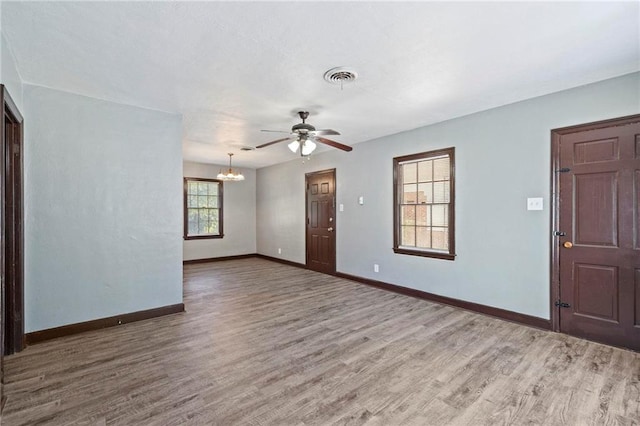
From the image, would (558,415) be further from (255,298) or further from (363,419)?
(255,298)

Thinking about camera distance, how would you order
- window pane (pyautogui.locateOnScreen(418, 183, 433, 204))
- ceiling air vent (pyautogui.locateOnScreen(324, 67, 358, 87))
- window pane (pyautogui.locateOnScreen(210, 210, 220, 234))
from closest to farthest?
ceiling air vent (pyautogui.locateOnScreen(324, 67, 358, 87)) → window pane (pyautogui.locateOnScreen(418, 183, 433, 204)) → window pane (pyautogui.locateOnScreen(210, 210, 220, 234))

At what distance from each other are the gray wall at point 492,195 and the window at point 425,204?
0.38 ft

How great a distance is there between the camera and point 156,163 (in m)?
3.80

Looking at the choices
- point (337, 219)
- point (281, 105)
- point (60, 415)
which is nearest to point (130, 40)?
point (281, 105)

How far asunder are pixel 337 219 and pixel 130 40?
4.49m

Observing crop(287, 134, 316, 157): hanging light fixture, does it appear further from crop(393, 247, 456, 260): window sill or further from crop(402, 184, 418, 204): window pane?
crop(393, 247, 456, 260): window sill

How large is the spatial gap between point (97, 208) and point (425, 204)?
4396mm

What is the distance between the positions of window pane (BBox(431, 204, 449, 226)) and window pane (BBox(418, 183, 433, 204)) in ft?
0.49

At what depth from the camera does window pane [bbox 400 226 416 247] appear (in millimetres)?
4816

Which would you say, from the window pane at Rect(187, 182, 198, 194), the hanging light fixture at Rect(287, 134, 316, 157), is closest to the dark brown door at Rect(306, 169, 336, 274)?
the hanging light fixture at Rect(287, 134, 316, 157)

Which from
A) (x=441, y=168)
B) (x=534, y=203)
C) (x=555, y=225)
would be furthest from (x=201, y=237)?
(x=555, y=225)

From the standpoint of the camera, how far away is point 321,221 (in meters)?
6.52

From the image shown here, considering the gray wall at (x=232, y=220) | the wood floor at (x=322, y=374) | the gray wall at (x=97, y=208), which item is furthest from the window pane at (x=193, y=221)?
the wood floor at (x=322, y=374)

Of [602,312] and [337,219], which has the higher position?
[337,219]
